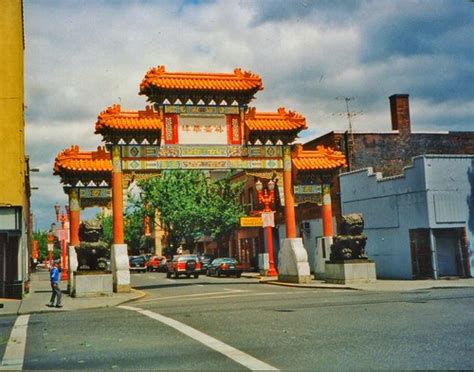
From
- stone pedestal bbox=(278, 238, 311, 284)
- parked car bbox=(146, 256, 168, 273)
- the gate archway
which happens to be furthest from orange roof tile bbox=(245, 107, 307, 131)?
parked car bbox=(146, 256, 168, 273)

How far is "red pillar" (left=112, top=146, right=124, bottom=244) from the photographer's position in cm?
2478

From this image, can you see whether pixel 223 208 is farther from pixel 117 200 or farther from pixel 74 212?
pixel 117 200

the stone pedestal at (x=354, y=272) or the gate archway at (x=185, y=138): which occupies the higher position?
the gate archway at (x=185, y=138)

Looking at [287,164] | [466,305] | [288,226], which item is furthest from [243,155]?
[466,305]

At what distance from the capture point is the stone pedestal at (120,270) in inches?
955

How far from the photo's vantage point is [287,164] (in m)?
27.8

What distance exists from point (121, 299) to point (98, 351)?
11.9 meters

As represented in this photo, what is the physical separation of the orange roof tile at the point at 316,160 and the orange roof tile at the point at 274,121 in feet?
5.00

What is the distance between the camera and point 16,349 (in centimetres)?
1038

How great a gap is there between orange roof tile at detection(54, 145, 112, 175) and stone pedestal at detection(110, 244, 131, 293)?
4282 mm

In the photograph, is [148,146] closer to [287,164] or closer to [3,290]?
[287,164]

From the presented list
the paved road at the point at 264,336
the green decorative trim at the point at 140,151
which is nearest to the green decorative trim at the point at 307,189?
the green decorative trim at the point at 140,151

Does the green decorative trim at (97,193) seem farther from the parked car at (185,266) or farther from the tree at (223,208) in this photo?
the tree at (223,208)

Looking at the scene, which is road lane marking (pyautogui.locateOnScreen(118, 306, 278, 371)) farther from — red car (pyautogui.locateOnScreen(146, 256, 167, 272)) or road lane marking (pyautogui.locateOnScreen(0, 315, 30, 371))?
red car (pyautogui.locateOnScreen(146, 256, 167, 272))
